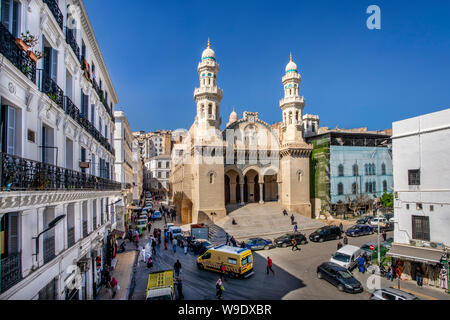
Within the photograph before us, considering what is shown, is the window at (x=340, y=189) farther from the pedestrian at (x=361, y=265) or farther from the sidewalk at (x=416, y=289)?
the sidewalk at (x=416, y=289)

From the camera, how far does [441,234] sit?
15.4m

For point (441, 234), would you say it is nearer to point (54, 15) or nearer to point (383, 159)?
point (54, 15)

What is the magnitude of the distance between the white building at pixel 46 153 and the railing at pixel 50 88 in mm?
33

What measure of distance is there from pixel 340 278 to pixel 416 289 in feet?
14.4

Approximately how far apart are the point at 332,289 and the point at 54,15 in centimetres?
1774

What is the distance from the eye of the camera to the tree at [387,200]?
39281 mm

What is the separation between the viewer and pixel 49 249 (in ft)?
28.7

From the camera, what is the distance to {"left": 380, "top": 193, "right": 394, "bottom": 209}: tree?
39.3 meters

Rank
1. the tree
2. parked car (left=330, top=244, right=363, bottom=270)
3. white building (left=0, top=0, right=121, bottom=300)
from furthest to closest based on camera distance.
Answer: the tree, parked car (left=330, top=244, right=363, bottom=270), white building (left=0, top=0, right=121, bottom=300)

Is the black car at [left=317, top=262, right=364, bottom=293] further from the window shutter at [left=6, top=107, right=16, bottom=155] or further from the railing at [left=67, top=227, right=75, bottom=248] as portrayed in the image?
the window shutter at [left=6, top=107, right=16, bottom=155]

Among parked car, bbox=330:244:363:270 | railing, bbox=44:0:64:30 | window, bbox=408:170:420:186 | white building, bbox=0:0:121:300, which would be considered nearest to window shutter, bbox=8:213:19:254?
white building, bbox=0:0:121:300

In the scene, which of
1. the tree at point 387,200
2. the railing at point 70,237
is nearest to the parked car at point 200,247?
the railing at point 70,237

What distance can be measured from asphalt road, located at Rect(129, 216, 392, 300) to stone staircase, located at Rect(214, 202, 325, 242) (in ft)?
22.1

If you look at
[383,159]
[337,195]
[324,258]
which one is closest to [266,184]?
[337,195]
